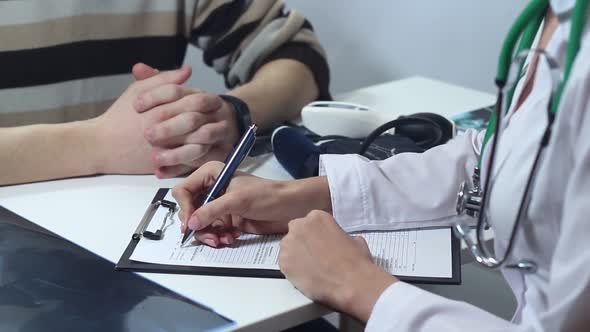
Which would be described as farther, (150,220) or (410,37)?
(410,37)

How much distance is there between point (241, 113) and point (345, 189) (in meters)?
0.32

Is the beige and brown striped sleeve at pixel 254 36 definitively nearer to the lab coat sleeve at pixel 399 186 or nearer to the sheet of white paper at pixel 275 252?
the lab coat sleeve at pixel 399 186

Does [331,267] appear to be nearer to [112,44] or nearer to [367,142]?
[367,142]

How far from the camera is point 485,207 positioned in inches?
28.2

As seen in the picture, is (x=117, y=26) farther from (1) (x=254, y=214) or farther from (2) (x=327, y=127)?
(1) (x=254, y=214)

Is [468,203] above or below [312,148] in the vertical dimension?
above

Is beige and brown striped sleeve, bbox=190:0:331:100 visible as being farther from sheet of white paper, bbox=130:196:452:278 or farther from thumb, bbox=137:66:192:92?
sheet of white paper, bbox=130:196:452:278

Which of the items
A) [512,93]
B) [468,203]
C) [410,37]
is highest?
[512,93]

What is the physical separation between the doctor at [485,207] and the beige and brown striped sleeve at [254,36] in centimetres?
53

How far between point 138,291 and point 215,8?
85cm

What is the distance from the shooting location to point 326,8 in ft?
7.99

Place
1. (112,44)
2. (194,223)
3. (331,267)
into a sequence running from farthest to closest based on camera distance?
(112,44), (194,223), (331,267)

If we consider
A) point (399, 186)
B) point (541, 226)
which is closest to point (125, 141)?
point (399, 186)

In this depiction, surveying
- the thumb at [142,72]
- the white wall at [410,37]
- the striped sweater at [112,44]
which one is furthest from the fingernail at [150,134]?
the white wall at [410,37]
